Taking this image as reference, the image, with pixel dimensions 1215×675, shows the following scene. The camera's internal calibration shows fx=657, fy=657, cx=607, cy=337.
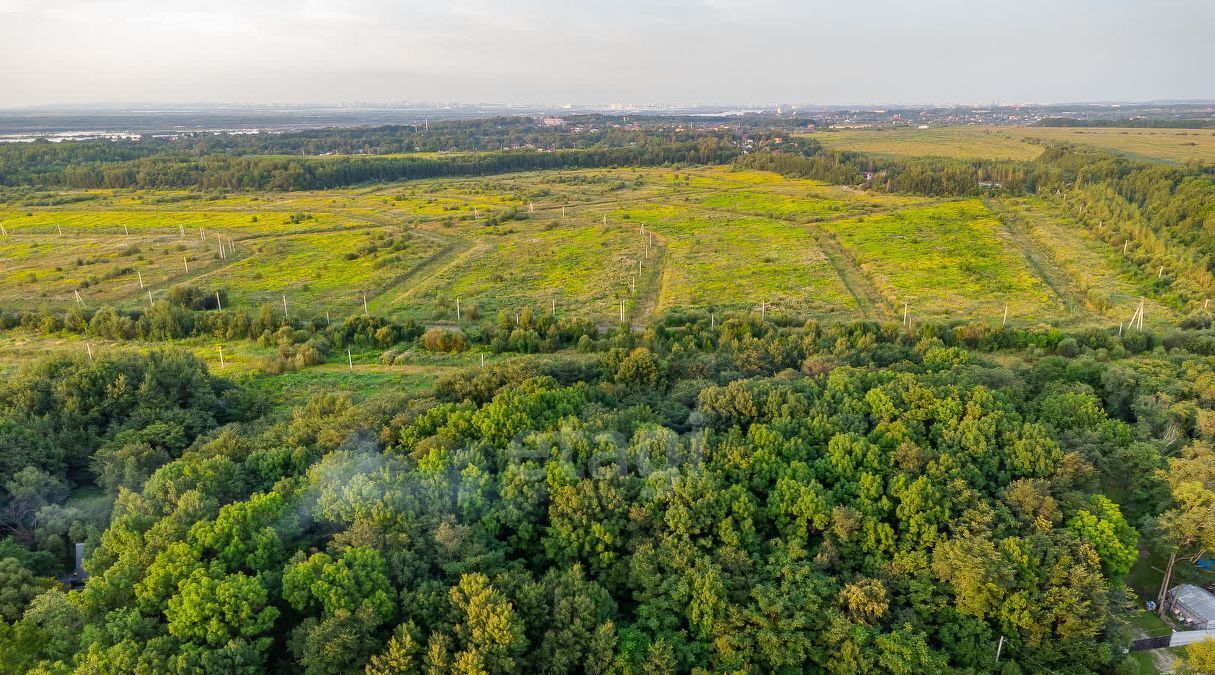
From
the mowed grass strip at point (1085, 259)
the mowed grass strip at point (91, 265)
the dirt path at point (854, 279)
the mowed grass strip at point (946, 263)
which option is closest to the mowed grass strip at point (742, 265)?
the dirt path at point (854, 279)

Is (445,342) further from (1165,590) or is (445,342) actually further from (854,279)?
(854,279)

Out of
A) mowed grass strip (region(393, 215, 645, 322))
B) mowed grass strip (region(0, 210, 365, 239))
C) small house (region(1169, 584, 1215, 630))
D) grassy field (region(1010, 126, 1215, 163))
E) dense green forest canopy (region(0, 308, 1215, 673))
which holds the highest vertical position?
grassy field (region(1010, 126, 1215, 163))

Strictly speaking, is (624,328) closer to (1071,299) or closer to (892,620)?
(892,620)

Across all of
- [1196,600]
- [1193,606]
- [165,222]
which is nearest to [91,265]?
[165,222]

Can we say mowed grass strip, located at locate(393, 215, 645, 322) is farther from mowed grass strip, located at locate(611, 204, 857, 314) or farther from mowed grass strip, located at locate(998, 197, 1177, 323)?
mowed grass strip, located at locate(998, 197, 1177, 323)

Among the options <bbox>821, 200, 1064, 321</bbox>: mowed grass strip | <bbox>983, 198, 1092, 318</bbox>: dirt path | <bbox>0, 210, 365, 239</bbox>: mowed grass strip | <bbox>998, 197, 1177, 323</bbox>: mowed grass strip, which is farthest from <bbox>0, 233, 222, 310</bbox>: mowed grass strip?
<bbox>998, 197, 1177, 323</bbox>: mowed grass strip

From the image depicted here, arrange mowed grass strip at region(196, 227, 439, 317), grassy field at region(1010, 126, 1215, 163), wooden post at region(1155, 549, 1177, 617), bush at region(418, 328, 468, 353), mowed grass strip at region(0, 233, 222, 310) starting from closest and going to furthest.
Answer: wooden post at region(1155, 549, 1177, 617) → bush at region(418, 328, 468, 353) → mowed grass strip at region(196, 227, 439, 317) → mowed grass strip at region(0, 233, 222, 310) → grassy field at region(1010, 126, 1215, 163)

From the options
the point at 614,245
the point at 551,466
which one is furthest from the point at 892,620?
the point at 614,245

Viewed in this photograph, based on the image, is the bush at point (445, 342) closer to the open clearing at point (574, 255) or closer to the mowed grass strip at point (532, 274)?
the open clearing at point (574, 255)
